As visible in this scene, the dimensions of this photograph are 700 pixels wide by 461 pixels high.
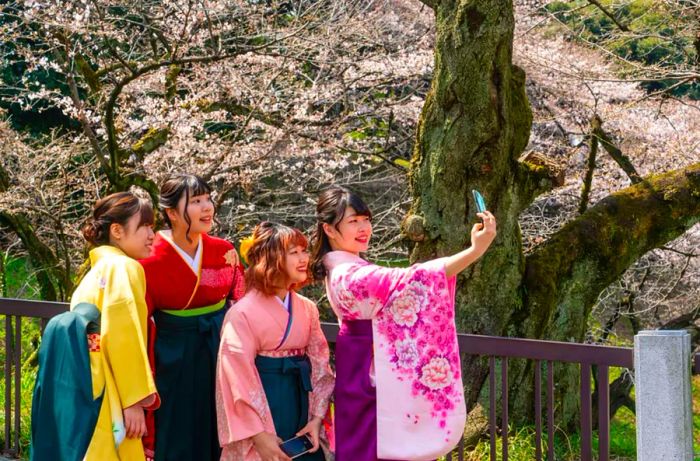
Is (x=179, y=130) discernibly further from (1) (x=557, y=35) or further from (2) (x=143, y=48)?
(1) (x=557, y=35)

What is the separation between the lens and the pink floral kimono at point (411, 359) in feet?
10.6

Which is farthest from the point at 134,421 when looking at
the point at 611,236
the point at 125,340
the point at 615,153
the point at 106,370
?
the point at 615,153

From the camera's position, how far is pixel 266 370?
3.48 m

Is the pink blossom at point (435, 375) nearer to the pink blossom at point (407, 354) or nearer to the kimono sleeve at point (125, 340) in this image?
the pink blossom at point (407, 354)

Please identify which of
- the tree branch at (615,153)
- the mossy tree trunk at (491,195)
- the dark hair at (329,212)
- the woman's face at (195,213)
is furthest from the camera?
the tree branch at (615,153)

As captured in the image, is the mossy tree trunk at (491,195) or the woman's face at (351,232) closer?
the woman's face at (351,232)

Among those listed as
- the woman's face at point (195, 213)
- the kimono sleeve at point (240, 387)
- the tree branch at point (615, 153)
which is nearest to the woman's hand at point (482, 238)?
the kimono sleeve at point (240, 387)

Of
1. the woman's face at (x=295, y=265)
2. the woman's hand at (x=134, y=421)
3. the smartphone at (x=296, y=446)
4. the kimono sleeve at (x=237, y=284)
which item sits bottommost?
the smartphone at (x=296, y=446)

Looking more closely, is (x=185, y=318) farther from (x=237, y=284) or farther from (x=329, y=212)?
(x=329, y=212)

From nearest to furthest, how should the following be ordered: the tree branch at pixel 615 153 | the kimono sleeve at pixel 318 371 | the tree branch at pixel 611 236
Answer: the kimono sleeve at pixel 318 371 → the tree branch at pixel 611 236 → the tree branch at pixel 615 153

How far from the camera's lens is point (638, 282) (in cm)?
1258

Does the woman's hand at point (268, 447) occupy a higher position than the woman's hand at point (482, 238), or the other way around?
the woman's hand at point (482, 238)

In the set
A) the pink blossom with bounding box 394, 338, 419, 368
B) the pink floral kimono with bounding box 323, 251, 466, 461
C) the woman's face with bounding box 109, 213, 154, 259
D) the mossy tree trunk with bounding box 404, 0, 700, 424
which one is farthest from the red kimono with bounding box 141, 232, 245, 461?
the mossy tree trunk with bounding box 404, 0, 700, 424

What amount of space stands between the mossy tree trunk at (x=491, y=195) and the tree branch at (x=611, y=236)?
0.03 feet
